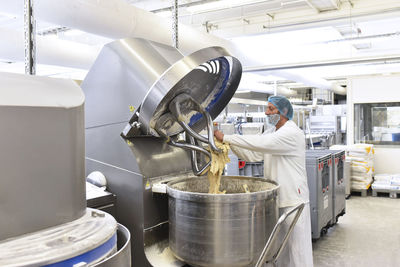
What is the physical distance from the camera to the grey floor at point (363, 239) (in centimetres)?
339

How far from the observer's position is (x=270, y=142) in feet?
6.86

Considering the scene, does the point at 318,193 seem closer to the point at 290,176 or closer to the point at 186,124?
the point at 290,176

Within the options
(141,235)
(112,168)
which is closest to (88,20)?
(112,168)

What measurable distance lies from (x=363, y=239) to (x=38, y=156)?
3.97 m

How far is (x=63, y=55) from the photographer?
13.8 feet

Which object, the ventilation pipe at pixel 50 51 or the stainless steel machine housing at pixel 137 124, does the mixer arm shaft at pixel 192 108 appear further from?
the ventilation pipe at pixel 50 51

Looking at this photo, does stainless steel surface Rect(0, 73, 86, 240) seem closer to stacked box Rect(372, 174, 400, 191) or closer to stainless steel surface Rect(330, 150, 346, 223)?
stainless steel surface Rect(330, 150, 346, 223)

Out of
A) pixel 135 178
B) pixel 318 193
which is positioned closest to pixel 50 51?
pixel 135 178

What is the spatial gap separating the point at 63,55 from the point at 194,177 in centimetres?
305

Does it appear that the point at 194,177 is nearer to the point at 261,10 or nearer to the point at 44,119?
the point at 44,119

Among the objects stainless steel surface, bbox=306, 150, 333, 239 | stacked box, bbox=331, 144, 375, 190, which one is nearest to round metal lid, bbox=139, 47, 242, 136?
stainless steel surface, bbox=306, 150, 333, 239

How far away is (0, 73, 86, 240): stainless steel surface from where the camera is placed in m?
0.92

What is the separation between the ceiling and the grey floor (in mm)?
2094

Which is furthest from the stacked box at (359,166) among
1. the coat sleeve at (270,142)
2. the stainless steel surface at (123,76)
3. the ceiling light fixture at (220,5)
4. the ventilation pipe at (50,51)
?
the stainless steel surface at (123,76)
